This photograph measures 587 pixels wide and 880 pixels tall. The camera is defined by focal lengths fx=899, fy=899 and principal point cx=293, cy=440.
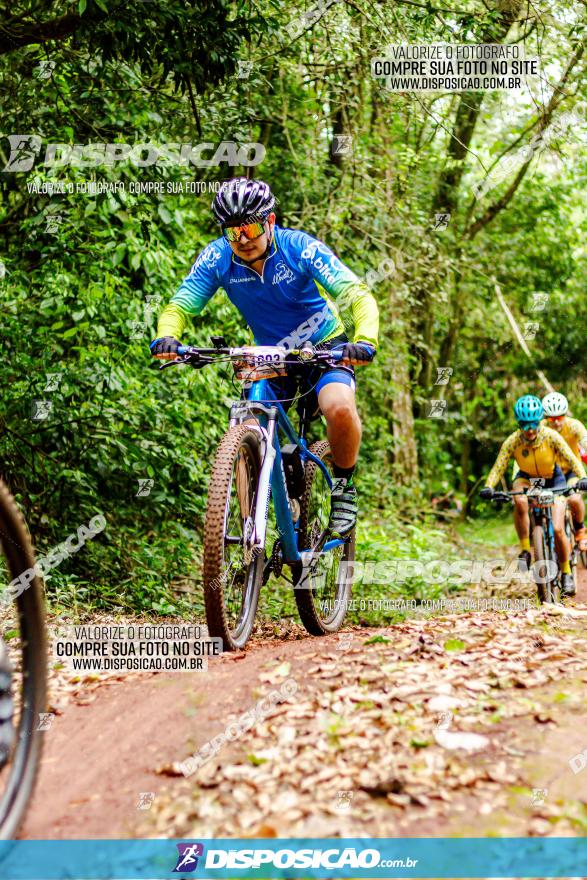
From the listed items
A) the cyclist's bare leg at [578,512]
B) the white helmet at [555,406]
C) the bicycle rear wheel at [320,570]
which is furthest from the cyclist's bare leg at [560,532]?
the bicycle rear wheel at [320,570]

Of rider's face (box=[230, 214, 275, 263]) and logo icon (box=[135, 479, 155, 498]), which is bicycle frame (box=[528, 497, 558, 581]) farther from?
rider's face (box=[230, 214, 275, 263])

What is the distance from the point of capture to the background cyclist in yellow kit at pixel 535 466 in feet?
30.6

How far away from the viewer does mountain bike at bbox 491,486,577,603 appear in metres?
9.19

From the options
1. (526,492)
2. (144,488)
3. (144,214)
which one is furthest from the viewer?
(526,492)

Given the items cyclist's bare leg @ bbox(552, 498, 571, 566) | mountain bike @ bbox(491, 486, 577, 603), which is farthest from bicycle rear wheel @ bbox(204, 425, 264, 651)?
cyclist's bare leg @ bbox(552, 498, 571, 566)

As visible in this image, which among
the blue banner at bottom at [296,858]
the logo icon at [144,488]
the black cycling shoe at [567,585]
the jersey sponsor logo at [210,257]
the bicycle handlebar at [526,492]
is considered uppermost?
the jersey sponsor logo at [210,257]

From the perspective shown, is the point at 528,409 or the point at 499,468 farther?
the point at 499,468

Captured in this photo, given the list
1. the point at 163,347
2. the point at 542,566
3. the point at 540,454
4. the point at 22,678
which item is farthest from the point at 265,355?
the point at 540,454

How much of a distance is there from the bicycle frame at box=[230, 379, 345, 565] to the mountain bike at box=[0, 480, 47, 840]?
2157 mm

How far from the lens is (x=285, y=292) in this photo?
219 inches

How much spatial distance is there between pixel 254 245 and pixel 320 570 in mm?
2250

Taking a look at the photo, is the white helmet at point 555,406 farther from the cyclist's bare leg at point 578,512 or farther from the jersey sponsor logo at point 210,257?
the jersey sponsor logo at point 210,257

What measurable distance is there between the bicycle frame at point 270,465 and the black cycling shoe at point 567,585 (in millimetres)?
4912

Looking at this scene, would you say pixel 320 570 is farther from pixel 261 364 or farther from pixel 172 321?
pixel 172 321
